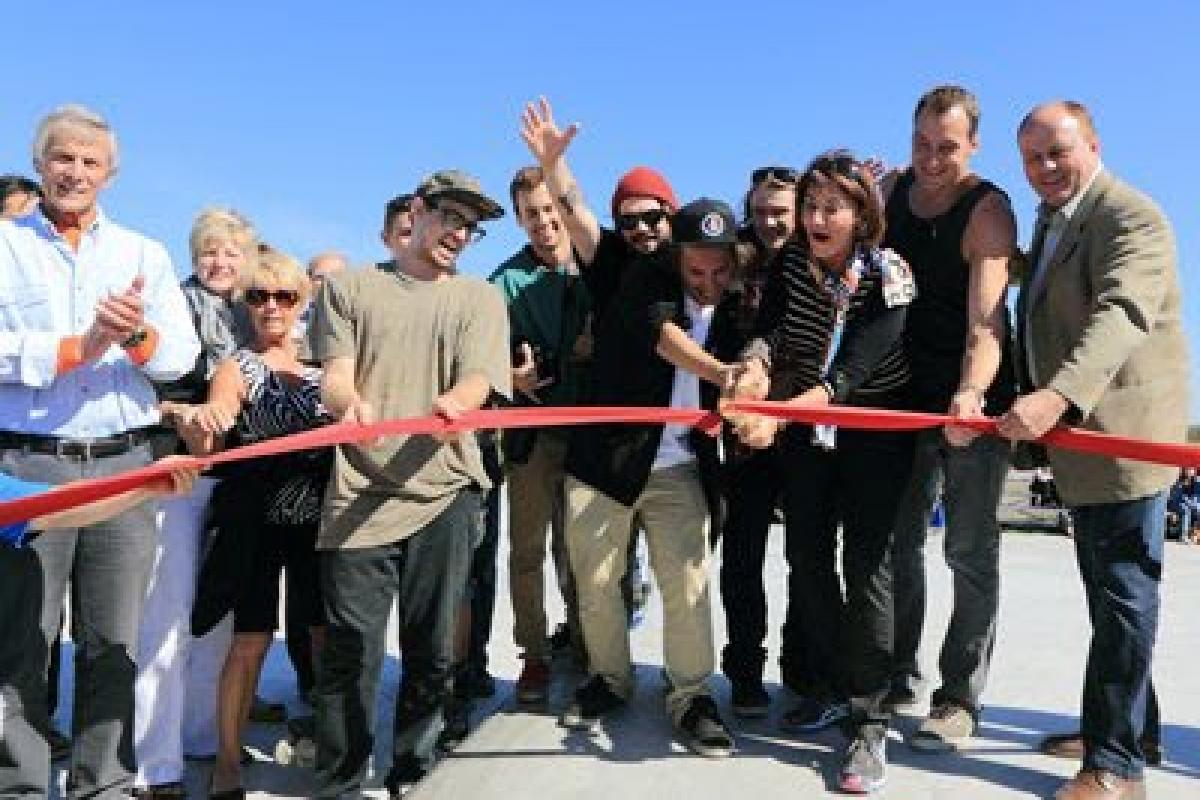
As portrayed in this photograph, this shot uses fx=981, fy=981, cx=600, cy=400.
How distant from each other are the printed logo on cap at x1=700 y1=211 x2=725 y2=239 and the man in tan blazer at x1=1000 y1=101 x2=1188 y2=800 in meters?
1.09

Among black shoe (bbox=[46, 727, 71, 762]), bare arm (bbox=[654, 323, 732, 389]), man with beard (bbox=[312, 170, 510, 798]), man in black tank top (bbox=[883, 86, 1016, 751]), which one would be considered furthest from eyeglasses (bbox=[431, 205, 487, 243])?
black shoe (bbox=[46, 727, 71, 762])

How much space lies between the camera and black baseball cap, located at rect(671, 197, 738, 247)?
3812 mm

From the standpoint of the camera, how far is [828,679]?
13.5ft

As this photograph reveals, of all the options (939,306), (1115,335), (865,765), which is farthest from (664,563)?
(1115,335)

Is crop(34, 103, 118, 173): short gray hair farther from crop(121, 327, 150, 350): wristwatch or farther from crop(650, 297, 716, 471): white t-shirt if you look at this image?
crop(650, 297, 716, 471): white t-shirt

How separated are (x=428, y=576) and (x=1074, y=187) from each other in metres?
2.66

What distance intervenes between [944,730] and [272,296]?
3085 mm

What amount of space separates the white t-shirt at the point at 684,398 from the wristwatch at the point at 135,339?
6.36ft

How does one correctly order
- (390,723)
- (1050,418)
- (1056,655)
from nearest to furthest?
(1050,418) → (390,723) → (1056,655)

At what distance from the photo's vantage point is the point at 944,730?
3.83 metres

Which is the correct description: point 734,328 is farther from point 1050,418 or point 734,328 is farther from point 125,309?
point 125,309

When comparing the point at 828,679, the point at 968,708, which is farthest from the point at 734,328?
the point at 968,708

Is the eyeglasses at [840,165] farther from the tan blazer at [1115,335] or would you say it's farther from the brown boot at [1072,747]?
the brown boot at [1072,747]

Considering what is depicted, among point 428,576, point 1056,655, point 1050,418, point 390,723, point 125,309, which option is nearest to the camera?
point 125,309
